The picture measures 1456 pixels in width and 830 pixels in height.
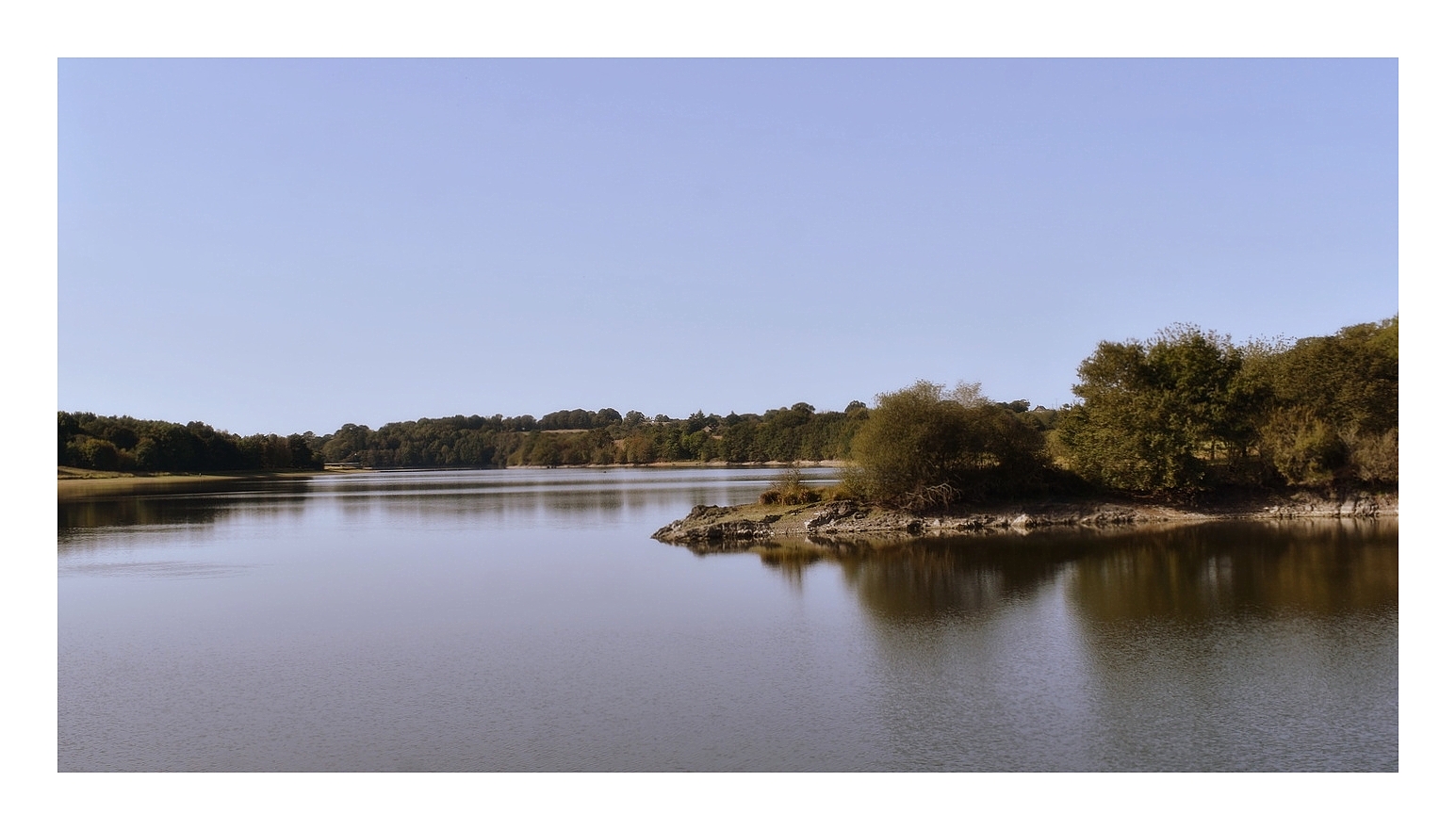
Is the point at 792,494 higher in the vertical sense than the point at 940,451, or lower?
lower

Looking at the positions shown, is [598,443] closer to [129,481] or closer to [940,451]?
[129,481]

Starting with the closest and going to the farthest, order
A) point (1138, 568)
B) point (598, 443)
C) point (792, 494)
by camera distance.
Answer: point (1138, 568)
point (792, 494)
point (598, 443)

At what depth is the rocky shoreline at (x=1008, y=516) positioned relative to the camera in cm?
3719

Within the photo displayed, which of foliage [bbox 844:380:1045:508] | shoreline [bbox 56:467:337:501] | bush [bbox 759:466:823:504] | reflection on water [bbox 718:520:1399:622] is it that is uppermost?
foliage [bbox 844:380:1045:508]

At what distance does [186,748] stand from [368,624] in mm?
8203

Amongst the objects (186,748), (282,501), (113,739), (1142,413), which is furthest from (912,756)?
(282,501)

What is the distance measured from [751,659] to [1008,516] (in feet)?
→ 79.1

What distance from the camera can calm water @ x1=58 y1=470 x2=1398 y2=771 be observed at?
12180 mm

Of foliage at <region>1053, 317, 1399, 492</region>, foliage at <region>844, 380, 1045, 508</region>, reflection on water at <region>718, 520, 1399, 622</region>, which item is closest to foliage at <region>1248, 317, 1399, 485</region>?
foliage at <region>1053, 317, 1399, 492</region>

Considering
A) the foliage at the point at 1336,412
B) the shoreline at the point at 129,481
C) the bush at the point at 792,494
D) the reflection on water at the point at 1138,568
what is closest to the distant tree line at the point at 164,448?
the shoreline at the point at 129,481

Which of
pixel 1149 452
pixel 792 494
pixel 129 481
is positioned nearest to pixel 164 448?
pixel 129 481

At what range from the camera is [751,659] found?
658 inches

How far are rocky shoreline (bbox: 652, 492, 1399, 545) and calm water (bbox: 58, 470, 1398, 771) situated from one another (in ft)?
16.0

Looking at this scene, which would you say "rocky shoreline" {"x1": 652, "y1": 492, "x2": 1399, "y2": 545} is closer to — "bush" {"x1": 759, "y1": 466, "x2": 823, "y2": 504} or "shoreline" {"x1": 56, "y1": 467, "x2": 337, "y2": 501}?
"bush" {"x1": 759, "y1": 466, "x2": 823, "y2": 504}
